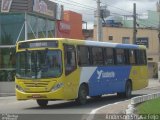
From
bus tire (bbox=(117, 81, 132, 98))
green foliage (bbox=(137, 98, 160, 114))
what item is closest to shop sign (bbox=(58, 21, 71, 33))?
bus tire (bbox=(117, 81, 132, 98))

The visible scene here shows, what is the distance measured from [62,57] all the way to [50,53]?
0.57 meters

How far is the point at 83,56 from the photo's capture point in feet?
78.1

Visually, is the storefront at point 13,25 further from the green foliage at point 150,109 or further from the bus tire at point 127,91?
the green foliage at point 150,109

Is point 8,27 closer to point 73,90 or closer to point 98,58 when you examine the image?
point 98,58

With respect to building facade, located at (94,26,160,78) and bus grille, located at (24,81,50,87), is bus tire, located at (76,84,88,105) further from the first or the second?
building facade, located at (94,26,160,78)

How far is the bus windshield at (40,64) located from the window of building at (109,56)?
4.63m

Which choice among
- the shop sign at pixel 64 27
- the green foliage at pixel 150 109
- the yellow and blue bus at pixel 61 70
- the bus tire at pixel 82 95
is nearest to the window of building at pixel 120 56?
the yellow and blue bus at pixel 61 70

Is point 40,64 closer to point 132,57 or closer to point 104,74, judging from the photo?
point 104,74

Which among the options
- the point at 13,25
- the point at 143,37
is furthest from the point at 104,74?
the point at 143,37

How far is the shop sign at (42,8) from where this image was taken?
37625 millimetres

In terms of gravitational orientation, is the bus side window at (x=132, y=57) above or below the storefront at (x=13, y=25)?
below

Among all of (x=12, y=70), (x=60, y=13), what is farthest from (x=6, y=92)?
(x=60, y=13)

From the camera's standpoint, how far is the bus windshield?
71.9 feet

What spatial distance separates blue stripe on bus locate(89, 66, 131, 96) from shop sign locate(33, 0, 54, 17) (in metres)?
11.2
